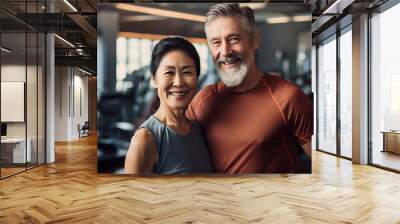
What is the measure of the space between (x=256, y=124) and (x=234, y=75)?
0.86 m

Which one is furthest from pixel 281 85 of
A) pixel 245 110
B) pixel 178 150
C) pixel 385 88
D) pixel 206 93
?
pixel 385 88

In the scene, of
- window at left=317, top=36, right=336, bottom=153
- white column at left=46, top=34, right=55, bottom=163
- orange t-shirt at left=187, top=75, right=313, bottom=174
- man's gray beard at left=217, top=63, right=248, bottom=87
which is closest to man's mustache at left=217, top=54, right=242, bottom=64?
man's gray beard at left=217, top=63, right=248, bottom=87

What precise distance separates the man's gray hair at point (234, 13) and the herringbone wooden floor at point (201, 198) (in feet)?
8.13

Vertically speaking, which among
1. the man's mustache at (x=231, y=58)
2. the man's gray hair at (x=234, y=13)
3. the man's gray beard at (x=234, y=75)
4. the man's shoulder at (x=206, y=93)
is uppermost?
the man's gray hair at (x=234, y=13)

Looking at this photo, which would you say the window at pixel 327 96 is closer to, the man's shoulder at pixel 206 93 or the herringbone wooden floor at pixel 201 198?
the herringbone wooden floor at pixel 201 198

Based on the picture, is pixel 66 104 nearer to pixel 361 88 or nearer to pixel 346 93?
pixel 346 93

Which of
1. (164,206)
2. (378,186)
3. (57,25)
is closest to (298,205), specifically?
(164,206)

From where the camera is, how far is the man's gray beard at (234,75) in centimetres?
639

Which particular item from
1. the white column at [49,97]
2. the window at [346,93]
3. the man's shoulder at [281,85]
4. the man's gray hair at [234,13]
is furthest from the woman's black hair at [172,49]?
the window at [346,93]

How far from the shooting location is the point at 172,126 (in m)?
6.39

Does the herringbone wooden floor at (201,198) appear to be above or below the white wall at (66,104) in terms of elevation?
below

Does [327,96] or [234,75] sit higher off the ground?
[234,75]

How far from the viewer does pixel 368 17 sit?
8.25 metres

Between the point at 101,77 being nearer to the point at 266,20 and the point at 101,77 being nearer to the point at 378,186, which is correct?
the point at 266,20
